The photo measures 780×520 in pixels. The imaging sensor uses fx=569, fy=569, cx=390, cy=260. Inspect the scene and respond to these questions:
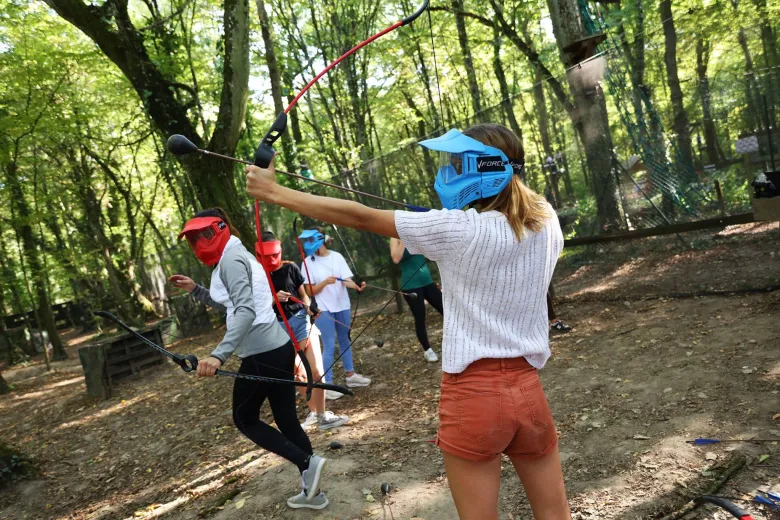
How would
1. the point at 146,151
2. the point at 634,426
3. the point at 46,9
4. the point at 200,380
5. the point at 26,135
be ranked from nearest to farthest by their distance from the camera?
the point at 634,426
the point at 200,380
the point at 46,9
the point at 26,135
the point at 146,151

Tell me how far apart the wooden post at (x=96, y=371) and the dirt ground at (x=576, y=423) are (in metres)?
0.25

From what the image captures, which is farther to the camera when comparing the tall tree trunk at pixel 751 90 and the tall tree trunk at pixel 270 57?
the tall tree trunk at pixel 270 57

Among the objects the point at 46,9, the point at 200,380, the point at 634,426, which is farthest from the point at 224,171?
the point at 46,9

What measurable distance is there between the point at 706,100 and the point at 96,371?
31.0ft

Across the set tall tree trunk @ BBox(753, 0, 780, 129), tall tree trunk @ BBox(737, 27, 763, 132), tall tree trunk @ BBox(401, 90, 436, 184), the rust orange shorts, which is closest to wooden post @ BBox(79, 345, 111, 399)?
tall tree trunk @ BBox(401, 90, 436, 184)

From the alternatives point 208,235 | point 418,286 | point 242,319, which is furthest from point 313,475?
point 418,286

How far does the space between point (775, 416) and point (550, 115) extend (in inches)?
192

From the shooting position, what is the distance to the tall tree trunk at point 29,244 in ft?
43.4

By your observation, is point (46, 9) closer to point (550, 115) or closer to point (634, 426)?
point (550, 115)

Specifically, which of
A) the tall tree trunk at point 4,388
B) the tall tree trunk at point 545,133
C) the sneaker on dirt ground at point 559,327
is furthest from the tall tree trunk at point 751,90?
the tall tree trunk at point 4,388

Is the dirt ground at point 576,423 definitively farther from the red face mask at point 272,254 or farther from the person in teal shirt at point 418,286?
the red face mask at point 272,254

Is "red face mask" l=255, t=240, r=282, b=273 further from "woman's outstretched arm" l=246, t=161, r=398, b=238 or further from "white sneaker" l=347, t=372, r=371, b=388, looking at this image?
"woman's outstretched arm" l=246, t=161, r=398, b=238

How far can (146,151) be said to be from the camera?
62.9ft

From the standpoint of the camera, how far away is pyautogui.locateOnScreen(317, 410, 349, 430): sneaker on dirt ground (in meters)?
5.28
